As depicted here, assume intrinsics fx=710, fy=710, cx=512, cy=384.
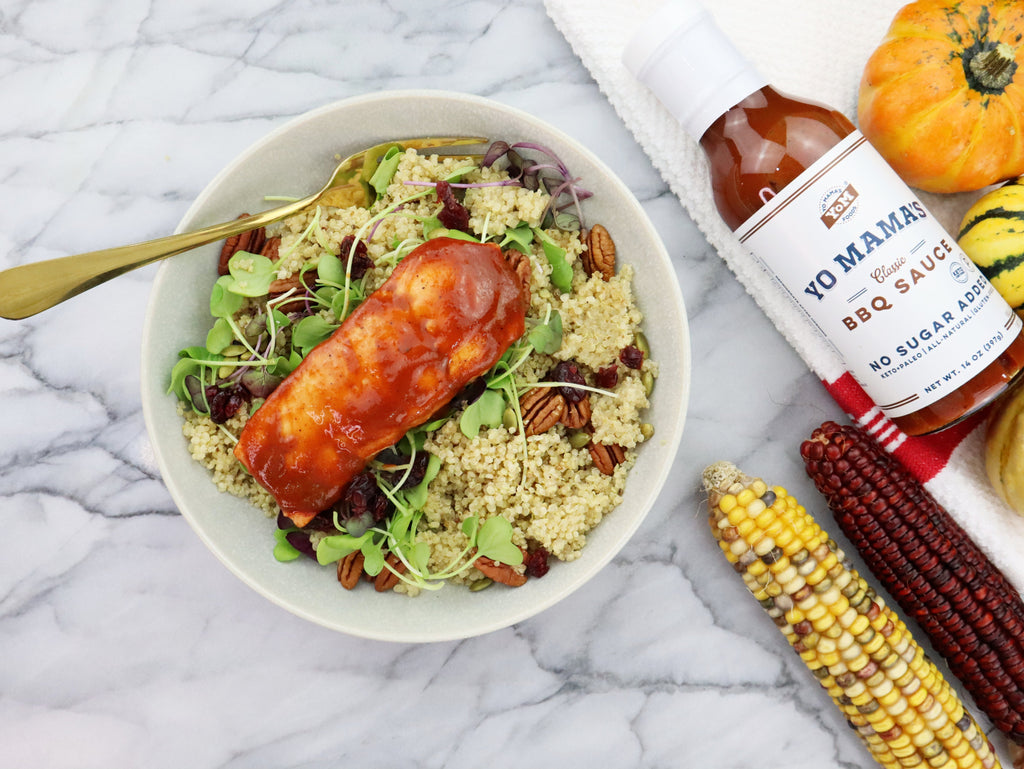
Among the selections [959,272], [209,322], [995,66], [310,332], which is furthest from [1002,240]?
[209,322]

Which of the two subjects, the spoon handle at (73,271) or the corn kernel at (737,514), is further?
the corn kernel at (737,514)

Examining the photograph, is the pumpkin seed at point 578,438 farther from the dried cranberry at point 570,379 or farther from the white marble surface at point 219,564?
the white marble surface at point 219,564

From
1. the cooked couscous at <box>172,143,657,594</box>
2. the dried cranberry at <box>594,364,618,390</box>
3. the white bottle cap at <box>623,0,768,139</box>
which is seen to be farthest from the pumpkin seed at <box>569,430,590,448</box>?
the white bottle cap at <box>623,0,768,139</box>

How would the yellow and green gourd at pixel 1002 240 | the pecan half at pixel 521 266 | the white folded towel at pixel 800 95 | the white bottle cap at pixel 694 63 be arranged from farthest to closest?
the white folded towel at pixel 800 95 < the yellow and green gourd at pixel 1002 240 < the pecan half at pixel 521 266 < the white bottle cap at pixel 694 63

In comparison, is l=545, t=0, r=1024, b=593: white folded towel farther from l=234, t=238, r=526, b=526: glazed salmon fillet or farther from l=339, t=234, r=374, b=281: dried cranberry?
l=339, t=234, r=374, b=281: dried cranberry

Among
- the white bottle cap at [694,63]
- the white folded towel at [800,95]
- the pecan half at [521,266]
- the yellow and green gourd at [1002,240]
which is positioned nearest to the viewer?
the white bottle cap at [694,63]

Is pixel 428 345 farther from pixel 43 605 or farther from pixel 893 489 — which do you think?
pixel 43 605

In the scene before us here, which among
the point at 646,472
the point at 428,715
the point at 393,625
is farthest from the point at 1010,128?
the point at 428,715

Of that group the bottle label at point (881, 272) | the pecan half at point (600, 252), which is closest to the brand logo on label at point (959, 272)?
the bottle label at point (881, 272)
